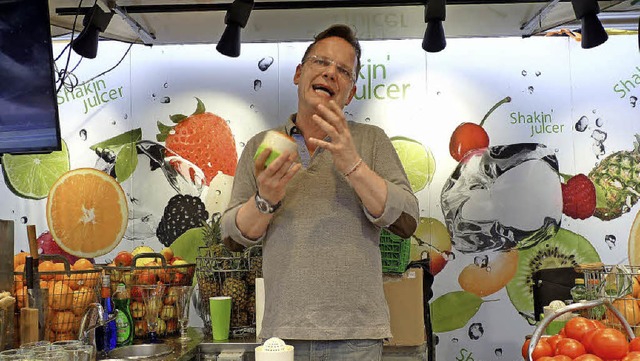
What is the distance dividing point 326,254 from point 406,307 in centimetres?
163

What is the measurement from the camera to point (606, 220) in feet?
18.0

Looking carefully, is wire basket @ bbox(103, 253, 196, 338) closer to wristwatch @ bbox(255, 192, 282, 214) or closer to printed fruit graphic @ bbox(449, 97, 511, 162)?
wristwatch @ bbox(255, 192, 282, 214)

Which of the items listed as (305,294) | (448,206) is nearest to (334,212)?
(305,294)

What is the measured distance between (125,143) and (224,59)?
1.11m

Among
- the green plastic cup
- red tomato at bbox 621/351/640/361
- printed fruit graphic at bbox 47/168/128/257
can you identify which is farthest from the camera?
printed fruit graphic at bbox 47/168/128/257

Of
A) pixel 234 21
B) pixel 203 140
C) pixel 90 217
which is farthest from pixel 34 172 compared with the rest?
pixel 234 21

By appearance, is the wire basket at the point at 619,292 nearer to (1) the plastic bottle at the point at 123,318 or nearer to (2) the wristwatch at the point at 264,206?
→ (2) the wristwatch at the point at 264,206

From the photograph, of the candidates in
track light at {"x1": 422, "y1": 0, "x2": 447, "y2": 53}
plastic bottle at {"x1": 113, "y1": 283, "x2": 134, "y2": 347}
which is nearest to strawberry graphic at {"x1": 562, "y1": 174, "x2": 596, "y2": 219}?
track light at {"x1": 422, "y1": 0, "x2": 447, "y2": 53}

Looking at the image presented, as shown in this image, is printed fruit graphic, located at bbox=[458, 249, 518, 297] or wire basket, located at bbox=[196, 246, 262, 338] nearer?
wire basket, located at bbox=[196, 246, 262, 338]

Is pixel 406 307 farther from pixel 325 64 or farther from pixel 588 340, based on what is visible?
pixel 325 64

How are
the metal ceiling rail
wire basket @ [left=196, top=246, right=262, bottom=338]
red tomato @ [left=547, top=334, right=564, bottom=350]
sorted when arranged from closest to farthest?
red tomato @ [left=547, top=334, right=564, bottom=350]
wire basket @ [left=196, top=246, right=262, bottom=338]
the metal ceiling rail

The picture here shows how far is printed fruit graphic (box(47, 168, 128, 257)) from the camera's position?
5551mm

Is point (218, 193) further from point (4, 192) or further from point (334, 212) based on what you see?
point (334, 212)

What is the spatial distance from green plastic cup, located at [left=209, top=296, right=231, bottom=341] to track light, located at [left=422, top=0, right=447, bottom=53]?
2606mm
